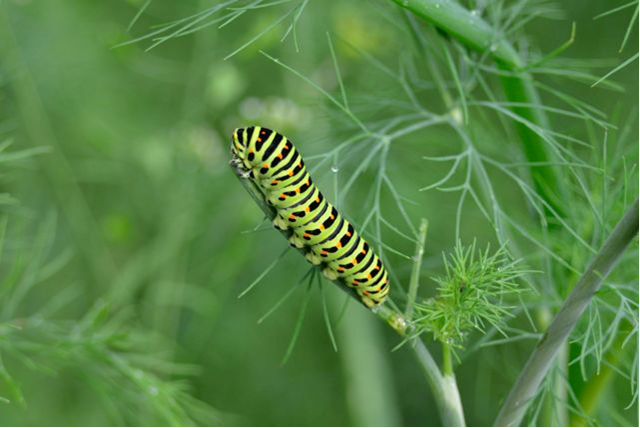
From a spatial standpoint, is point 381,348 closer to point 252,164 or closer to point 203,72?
point 203,72

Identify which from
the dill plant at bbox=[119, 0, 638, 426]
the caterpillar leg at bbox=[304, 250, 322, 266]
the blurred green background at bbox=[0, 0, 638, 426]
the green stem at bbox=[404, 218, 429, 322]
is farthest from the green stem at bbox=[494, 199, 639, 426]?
the blurred green background at bbox=[0, 0, 638, 426]

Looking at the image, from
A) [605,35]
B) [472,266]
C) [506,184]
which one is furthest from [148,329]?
[605,35]

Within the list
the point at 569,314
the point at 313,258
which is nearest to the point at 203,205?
the point at 313,258

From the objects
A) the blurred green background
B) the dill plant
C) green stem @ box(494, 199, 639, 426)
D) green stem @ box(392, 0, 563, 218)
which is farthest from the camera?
the blurred green background

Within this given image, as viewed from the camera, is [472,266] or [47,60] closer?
[472,266]

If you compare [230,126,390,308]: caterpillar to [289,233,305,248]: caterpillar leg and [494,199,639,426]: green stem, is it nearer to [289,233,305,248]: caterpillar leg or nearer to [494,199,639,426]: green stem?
[289,233,305,248]: caterpillar leg
